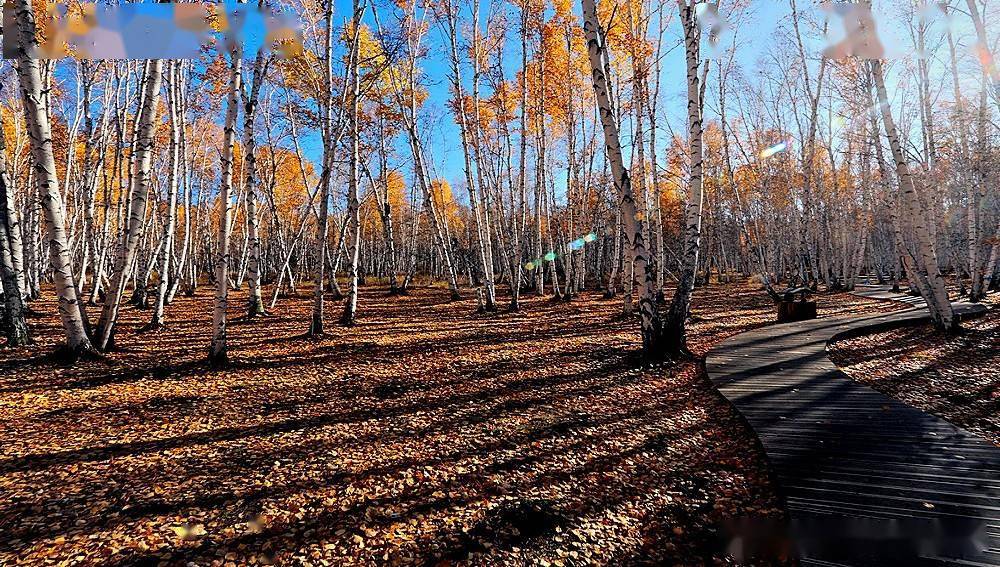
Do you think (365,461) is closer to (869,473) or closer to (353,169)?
(869,473)

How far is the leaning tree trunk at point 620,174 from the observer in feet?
20.7

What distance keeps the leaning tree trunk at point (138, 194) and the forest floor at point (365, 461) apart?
22.7 inches

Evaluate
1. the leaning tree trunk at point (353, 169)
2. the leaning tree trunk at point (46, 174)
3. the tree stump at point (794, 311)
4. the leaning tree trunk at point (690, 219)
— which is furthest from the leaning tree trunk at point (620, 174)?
the leaning tree trunk at point (46, 174)

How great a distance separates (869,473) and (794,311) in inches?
379

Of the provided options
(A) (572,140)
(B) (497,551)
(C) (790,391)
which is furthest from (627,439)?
(A) (572,140)

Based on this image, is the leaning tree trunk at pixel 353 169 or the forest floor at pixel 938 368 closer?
the forest floor at pixel 938 368

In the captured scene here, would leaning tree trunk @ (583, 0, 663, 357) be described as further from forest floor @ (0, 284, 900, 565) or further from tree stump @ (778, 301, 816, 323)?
tree stump @ (778, 301, 816, 323)

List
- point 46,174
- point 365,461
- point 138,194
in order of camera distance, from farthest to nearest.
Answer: point 138,194 → point 46,174 → point 365,461

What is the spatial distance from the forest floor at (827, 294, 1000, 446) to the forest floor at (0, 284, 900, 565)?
242 cm

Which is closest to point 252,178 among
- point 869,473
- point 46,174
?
point 46,174

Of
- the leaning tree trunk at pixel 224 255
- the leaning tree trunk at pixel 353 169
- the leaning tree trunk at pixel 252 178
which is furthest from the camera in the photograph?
the leaning tree trunk at pixel 353 169

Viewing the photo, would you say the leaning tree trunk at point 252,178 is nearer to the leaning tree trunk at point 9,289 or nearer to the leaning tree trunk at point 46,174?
the leaning tree trunk at point 46,174

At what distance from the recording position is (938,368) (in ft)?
20.8

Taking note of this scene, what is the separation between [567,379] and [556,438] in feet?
6.52
